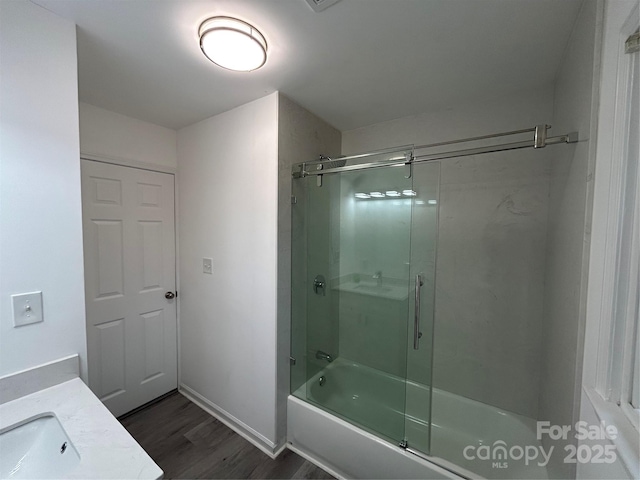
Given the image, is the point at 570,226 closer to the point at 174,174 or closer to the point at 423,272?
the point at 423,272

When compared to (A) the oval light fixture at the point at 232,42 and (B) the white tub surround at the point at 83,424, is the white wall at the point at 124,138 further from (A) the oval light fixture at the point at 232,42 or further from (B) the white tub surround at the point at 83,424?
(B) the white tub surround at the point at 83,424

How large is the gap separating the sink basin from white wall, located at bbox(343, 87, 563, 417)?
2.09 m

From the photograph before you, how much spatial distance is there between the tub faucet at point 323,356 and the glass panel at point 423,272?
69 cm

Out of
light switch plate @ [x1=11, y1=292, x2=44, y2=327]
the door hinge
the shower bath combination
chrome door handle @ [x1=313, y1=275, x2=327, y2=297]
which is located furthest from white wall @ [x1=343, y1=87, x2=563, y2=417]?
light switch plate @ [x1=11, y1=292, x2=44, y2=327]

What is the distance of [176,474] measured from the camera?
1569mm

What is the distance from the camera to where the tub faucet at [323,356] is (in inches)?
82.2

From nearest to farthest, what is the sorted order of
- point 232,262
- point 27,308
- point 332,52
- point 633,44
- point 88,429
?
1. point 633,44
2. point 88,429
3. point 27,308
4. point 332,52
5. point 232,262

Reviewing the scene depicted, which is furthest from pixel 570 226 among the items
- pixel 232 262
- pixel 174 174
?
pixel 174 174

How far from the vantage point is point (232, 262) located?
1.91m

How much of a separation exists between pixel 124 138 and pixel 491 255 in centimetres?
292

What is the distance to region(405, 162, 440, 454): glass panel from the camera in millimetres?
1660

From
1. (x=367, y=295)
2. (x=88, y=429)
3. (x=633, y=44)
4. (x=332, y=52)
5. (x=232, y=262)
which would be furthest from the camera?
(x=367, y=295)

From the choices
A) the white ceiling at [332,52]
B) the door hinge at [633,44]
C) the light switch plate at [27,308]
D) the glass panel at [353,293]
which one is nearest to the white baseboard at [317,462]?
the glass panel at [353,293]

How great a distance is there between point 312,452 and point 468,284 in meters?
1.61
